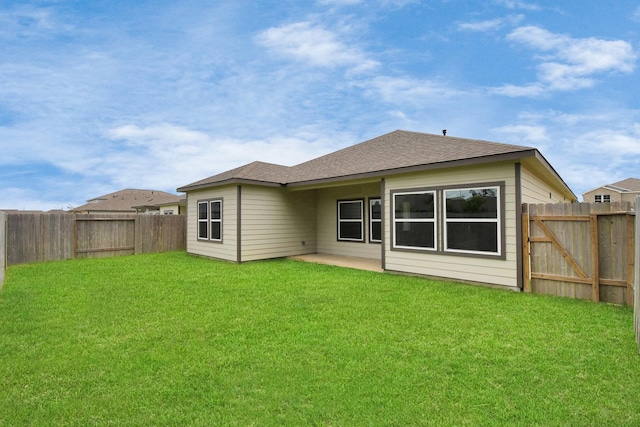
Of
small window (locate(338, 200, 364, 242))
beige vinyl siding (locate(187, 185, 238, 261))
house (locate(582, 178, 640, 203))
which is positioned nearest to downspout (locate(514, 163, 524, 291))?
small window (locate(338, 200, 364, 242))

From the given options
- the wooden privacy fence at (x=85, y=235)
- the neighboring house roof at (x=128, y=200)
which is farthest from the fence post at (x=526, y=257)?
the neighboring house roof at (x=128, y=200)

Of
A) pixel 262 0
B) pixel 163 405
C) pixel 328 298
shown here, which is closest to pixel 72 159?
pixel 262 0

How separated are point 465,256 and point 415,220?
4.48 feet

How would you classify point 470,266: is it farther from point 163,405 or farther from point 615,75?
point 615,75

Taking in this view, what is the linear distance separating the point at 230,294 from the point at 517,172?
19.4 ft

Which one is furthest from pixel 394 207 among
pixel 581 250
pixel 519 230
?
pixel 581 250

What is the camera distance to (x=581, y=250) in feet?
18.1

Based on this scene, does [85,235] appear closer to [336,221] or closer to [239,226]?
[239,226]

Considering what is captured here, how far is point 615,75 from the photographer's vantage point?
11117 mm

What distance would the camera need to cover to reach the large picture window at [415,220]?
717 cm

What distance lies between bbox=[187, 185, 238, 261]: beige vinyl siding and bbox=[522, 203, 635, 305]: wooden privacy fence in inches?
305

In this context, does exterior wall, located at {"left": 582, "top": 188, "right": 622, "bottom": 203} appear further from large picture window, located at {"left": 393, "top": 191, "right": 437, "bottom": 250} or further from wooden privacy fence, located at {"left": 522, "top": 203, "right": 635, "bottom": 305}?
large picture window, located at {"left": 393, "top": 191, "right": 437, "bottom": 250}

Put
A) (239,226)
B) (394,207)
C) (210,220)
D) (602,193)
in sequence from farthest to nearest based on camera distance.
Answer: (602,193) < (210,220) < (239,226) < (394,207)

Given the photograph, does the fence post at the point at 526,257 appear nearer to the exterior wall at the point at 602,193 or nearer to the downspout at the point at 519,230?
the downspout at the point at 519,230
